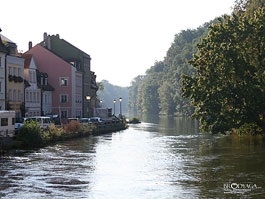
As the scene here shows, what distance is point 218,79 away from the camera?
61.2 metres

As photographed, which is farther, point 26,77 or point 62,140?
point 26,77

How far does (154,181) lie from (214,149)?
21.4 meters

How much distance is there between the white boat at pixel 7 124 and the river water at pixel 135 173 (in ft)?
10.3

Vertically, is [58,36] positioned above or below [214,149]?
above

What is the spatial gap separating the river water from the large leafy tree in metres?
5.51

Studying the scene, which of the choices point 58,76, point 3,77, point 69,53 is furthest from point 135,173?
point 69,53

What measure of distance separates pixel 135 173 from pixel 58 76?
62.1 meters

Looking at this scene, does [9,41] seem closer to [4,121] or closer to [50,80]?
[4,121]

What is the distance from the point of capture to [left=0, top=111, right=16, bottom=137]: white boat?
171 feet

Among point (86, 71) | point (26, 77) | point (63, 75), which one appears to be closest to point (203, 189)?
point (26, 77)

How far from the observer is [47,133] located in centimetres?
5966

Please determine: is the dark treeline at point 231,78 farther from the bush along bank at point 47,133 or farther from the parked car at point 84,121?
the parked car at point 84,121

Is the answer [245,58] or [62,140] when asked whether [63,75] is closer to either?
[62,140]

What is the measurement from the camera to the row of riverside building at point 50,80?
7444cm
